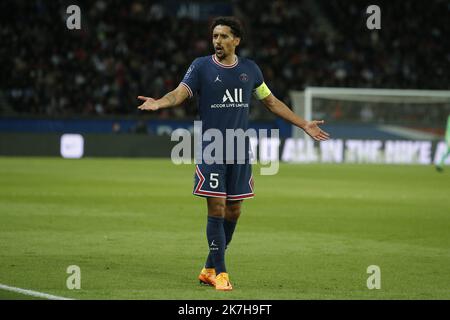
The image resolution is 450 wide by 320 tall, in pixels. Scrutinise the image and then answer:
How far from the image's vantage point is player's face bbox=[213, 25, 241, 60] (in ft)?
26.1

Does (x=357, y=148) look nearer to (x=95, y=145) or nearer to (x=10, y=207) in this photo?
(x=95, y=145)

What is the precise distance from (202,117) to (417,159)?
2808 cm

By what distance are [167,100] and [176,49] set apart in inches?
1214

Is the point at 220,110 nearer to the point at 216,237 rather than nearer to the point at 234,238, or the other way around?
the point at 216,237

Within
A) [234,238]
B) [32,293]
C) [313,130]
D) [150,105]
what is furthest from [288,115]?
[234,238]

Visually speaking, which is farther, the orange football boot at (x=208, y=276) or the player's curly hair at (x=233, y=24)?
the orange football boot at (x=208, y=276)

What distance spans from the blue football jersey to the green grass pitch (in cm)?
141

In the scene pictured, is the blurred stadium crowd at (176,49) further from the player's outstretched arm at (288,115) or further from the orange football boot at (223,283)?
the orange football boot at (223,283)

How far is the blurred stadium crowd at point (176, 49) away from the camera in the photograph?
116 ft

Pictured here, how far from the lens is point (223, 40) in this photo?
7977 millimetres

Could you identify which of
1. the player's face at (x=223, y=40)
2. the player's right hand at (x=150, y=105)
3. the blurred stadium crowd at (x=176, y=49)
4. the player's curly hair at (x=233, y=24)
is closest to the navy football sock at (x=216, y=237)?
the player's right hand at (x=150, y=105)

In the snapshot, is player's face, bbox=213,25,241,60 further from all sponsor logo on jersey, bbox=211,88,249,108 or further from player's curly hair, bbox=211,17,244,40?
all sponsor logo on jersey, bbox=211,88,249,108

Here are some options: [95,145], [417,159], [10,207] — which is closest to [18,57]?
[95,145]

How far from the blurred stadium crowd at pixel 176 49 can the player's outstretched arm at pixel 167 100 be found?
26.6 meters
